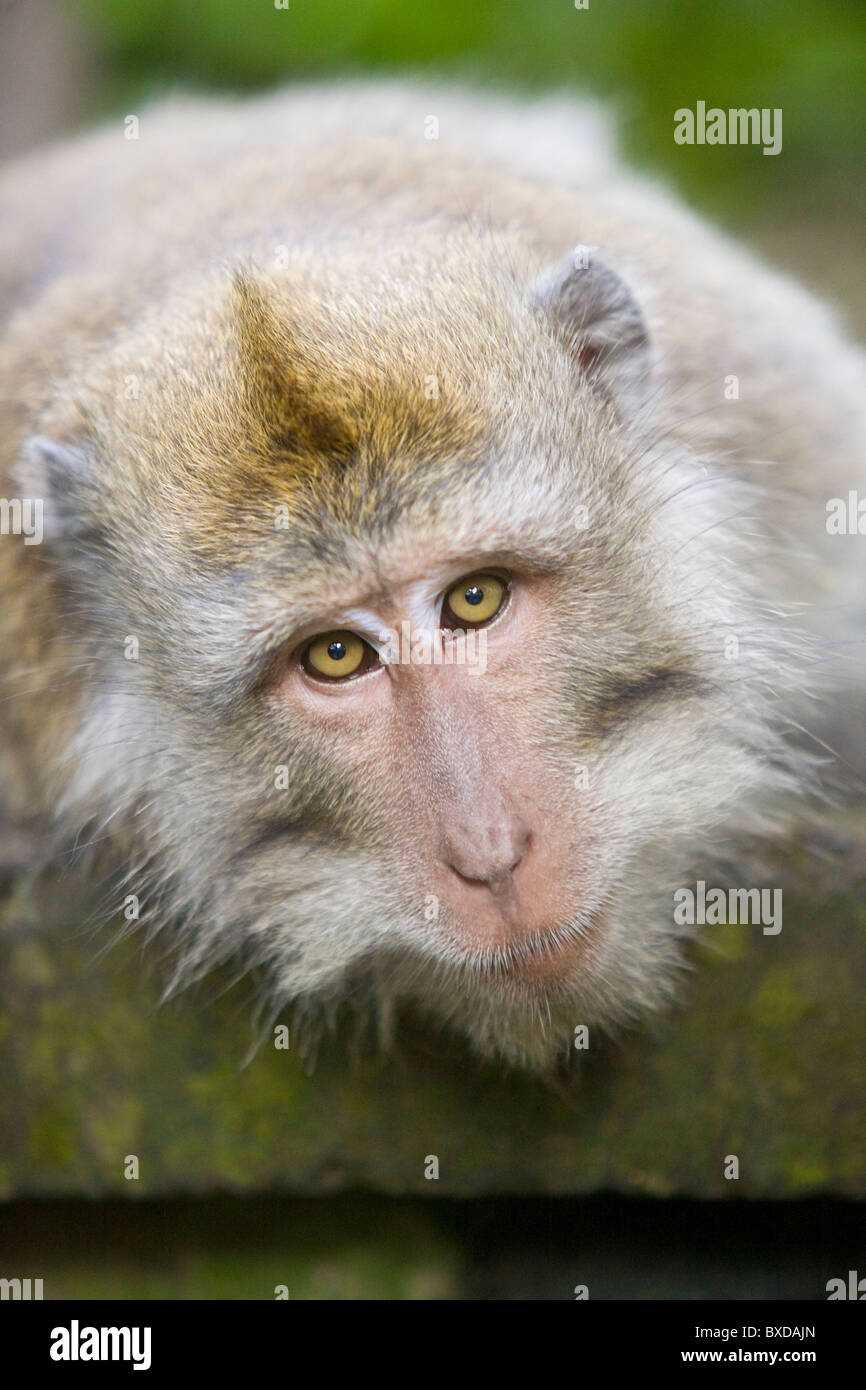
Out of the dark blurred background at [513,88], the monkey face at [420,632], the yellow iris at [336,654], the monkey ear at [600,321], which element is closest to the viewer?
the monkey face at [420,632]

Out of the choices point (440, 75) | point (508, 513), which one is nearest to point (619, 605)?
point (508, 513)

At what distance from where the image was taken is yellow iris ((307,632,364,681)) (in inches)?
107

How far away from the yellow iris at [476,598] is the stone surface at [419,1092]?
2.71ft

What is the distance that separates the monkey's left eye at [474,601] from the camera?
8.82ft

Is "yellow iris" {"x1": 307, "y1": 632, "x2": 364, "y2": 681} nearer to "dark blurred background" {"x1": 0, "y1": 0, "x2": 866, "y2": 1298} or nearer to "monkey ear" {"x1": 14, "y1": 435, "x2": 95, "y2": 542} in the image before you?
"monkey ear" {"x1": 14, "y1": 435, "x2": 95, "y2": 542}

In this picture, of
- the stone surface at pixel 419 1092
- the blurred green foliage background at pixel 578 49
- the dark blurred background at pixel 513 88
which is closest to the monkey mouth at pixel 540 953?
the stone surface at pixel 419 1092

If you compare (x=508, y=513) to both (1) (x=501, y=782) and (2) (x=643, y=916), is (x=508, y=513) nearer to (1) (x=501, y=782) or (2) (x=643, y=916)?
(1) (x=501, y=782)

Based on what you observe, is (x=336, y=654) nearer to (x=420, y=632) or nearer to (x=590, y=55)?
(x=420, y=632)

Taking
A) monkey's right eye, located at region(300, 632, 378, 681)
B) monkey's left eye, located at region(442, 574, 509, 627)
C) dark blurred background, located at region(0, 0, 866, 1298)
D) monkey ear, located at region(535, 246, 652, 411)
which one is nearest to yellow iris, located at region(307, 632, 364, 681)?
monkey's right eye, located at region(300, 632, 378, 681)

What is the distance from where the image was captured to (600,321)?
2.95m

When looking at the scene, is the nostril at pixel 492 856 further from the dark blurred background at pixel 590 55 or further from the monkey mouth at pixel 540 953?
the dark blurred background at pixel 590 55

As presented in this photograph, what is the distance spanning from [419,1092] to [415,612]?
3.50 feet

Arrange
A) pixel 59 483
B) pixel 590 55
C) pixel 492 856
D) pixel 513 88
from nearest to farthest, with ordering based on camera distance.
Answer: pixel 492 856, pixel 59 483, pixel 513 88, pixel 590 55

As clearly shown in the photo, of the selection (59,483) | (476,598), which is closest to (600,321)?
(476,598)
